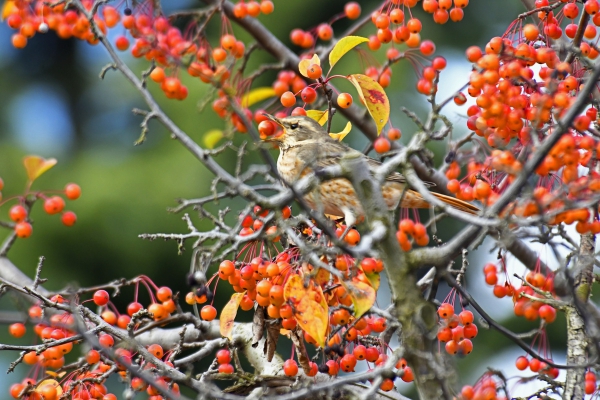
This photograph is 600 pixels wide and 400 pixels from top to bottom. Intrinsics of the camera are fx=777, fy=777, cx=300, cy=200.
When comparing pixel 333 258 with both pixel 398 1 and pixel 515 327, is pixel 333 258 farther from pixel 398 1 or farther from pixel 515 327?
pixel 515 327

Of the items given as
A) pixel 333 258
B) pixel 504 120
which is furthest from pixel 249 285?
pixel 504 120

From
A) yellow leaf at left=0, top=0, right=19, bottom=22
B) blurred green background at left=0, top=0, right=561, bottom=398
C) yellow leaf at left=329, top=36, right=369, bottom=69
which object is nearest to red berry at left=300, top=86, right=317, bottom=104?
yellow leaf at left=329, top=36, right=369, bottom=69

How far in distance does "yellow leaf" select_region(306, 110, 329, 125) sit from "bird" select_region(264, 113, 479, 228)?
24cm

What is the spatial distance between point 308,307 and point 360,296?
0.56 ft

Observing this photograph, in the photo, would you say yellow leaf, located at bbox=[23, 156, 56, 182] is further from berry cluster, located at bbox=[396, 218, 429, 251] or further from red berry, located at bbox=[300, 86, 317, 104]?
berry cluster, located at bbox=[396, 218, 429, 251]

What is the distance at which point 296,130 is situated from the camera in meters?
3.50

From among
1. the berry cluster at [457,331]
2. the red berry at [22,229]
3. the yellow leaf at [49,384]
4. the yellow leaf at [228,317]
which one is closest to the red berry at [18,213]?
the red berry at [22,229]

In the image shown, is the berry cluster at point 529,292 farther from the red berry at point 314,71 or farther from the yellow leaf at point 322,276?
the red berry at point 314,71

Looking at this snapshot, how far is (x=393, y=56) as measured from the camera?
3.75 metres

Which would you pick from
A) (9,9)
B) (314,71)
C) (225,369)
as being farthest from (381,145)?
(9,9)

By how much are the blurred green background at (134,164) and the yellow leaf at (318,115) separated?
2905mm

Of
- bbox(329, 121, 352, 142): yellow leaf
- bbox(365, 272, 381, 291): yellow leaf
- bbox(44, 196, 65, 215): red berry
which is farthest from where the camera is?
bbox(44, 196, 65, 215): red berry

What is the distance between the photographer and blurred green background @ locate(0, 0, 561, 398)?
6289mm

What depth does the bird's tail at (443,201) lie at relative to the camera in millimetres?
3248
